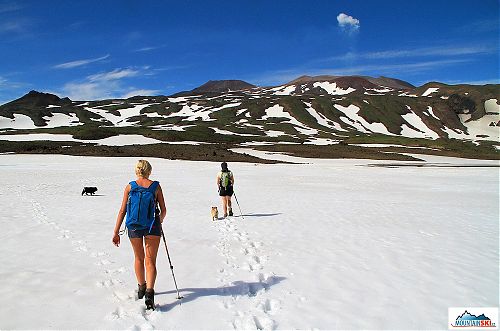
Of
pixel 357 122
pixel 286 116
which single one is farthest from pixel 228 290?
pixel 357 122

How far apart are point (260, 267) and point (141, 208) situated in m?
4.24

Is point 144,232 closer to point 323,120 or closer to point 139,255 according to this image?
point 139,255

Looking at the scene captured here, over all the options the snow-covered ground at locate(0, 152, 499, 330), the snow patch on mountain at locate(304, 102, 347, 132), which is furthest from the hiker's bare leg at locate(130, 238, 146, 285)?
the snow patch on mountain at locate(304, 102, 347, 132)

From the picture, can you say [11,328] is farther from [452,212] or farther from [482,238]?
[452,212]

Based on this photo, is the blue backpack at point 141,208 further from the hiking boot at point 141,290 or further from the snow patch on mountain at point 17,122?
the snow patch on mountain at point 17,122

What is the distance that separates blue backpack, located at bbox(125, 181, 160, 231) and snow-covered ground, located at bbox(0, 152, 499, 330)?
170 centimetres

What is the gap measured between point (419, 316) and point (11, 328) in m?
7.53

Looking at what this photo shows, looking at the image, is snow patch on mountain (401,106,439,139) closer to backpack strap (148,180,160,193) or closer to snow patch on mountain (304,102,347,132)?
snow patch on mountain (304,102,347,132)

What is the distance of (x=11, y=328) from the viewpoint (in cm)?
659

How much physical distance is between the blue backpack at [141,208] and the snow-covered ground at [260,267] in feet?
5.57

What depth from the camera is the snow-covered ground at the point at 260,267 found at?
7.35 metres

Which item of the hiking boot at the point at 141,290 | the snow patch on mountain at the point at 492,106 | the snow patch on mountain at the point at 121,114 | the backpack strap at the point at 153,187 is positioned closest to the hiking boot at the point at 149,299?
the hiking boot at the point at 141,290

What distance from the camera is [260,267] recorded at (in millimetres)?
10336

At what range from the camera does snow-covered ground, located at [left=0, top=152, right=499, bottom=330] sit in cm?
735
